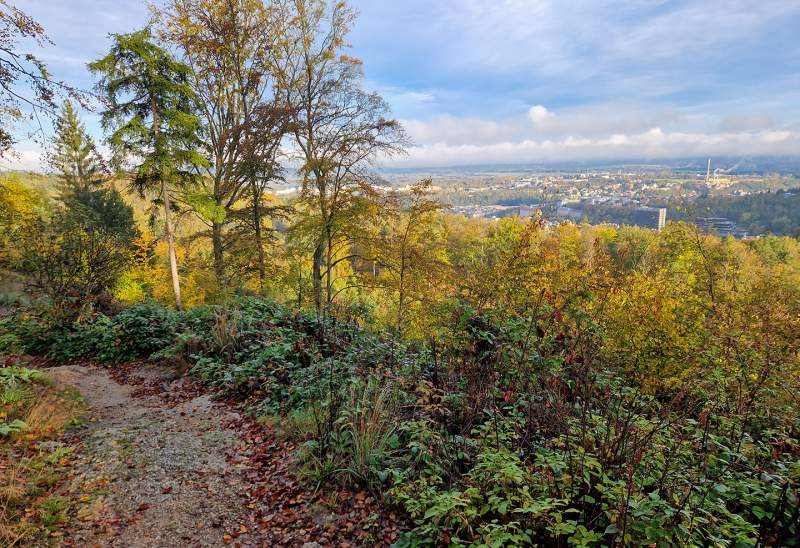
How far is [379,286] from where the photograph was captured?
48.4ft

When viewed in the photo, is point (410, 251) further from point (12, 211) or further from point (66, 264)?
point (12, 211)

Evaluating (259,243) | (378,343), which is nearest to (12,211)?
(259,243)

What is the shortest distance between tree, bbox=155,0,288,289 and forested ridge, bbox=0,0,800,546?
3.6 inches

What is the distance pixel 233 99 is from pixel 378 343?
14212mm

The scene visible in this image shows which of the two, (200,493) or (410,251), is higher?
(410,251)

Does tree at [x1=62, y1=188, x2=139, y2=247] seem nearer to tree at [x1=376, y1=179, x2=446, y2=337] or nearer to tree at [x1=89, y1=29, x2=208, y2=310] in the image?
tree at [x1=89, y1=29, x2=208, y2=310]

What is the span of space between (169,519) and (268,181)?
14224 mm

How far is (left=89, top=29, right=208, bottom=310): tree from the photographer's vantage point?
11250 mm

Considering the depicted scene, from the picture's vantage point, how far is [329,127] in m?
15.8

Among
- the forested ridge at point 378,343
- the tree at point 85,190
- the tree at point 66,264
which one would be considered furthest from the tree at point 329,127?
the tree at point 85,190

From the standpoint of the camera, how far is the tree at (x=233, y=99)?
14953mm

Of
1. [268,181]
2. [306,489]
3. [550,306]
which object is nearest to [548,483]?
[306,489]

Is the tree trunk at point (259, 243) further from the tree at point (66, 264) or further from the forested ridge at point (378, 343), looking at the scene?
the tree at point (66, 264)

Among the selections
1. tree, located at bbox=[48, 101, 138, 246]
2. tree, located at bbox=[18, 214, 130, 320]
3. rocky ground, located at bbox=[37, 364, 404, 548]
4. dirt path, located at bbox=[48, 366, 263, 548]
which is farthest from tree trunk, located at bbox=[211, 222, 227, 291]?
tree, located at bbox=[48, 101, 138, 246]
